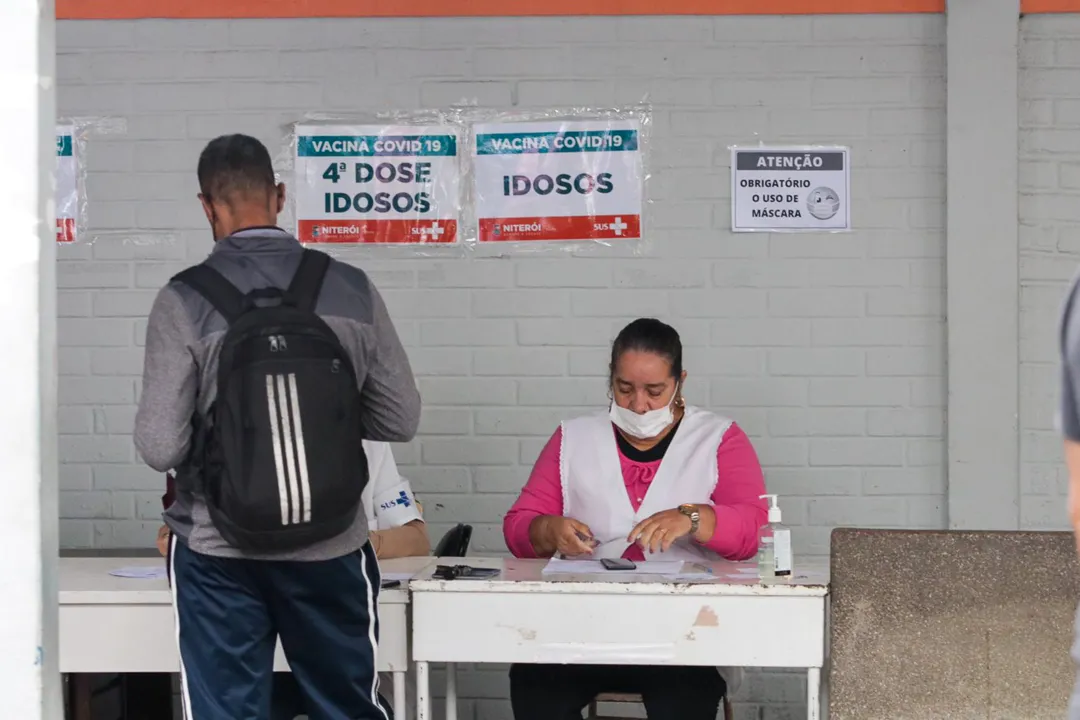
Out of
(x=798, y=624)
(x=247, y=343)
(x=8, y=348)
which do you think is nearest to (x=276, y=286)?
(x=247, y=343)

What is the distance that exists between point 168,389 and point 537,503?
4.55ft

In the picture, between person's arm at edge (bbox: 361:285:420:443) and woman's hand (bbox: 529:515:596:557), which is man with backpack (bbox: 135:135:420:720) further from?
woman's hand (bbox: 529:515:596:557)

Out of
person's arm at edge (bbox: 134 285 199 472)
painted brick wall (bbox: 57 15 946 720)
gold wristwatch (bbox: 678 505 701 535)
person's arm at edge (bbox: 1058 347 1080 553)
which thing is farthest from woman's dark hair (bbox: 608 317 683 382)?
person's arm at edge (bbox: 1058 347 1080 553)

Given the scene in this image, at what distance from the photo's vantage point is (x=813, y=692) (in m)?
3.02

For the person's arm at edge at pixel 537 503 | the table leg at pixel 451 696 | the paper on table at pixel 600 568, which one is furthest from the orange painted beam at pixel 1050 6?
the table leg at pixel 451 696

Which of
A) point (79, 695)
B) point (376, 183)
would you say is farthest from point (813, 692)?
point (376, 183)

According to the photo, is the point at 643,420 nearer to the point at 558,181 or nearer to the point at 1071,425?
the point at 558,181

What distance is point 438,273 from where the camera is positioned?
4.47 metres

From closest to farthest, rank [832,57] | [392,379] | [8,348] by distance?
1. [8,348]
2. [392,379]
3. [832,57]

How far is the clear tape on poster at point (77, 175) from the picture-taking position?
451cm

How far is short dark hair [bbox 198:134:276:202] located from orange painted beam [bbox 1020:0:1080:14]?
2773 millimetres

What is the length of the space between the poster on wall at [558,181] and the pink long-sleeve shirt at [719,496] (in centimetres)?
96

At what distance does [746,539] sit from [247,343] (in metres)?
1.54

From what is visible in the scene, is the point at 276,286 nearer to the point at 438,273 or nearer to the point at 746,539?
the point at 746,539
